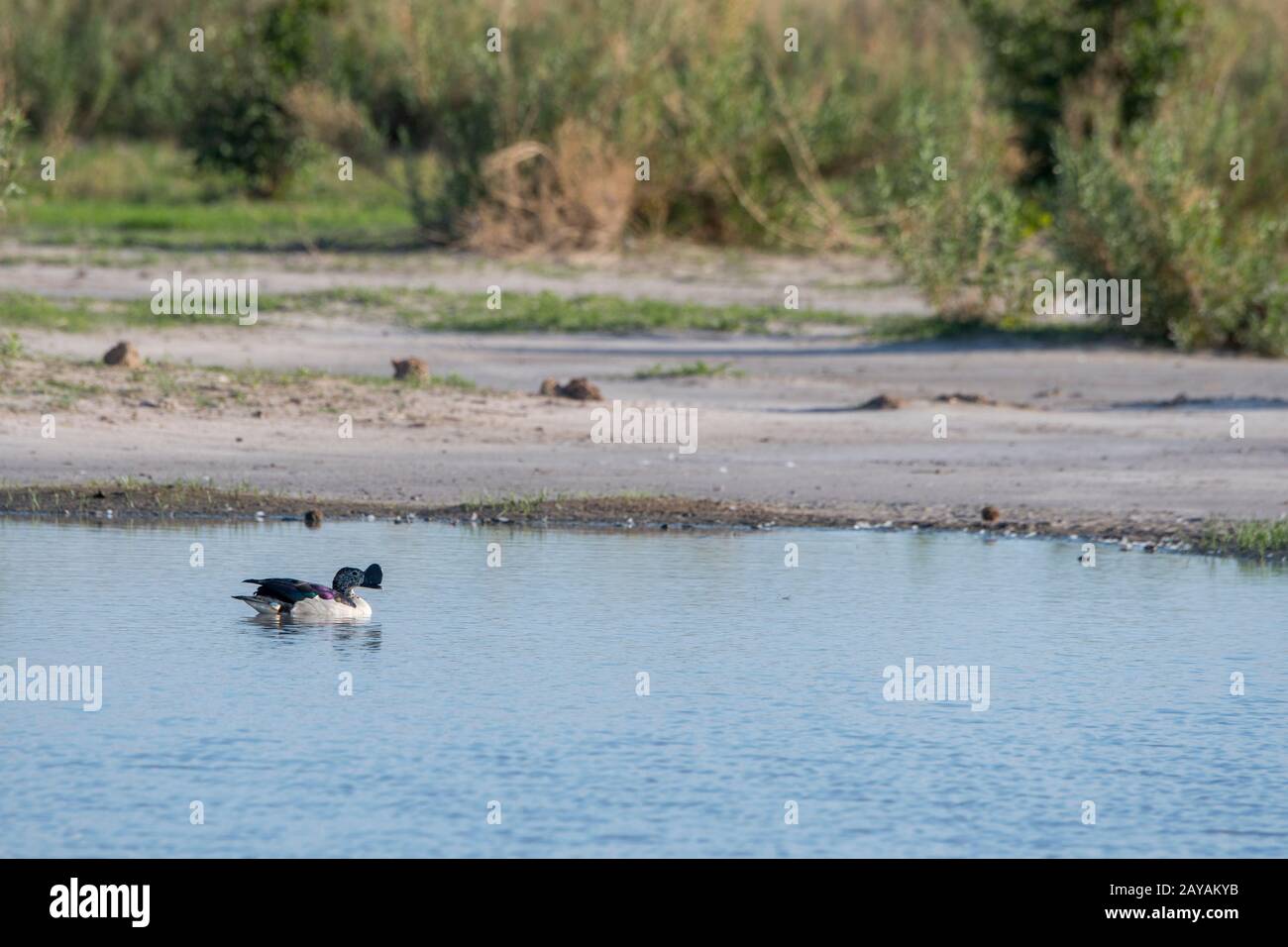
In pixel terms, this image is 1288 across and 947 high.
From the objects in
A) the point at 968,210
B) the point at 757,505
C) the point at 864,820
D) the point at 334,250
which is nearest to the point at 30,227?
the point at 334,250

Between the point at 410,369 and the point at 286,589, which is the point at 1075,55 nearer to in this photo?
the point at 410,369

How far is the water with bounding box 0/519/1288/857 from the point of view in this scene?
7.49 meters

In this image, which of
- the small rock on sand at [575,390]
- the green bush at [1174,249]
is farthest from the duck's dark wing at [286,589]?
the green bush at [1174,249]

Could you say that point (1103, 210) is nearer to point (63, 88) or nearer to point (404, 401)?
point (404, 401)

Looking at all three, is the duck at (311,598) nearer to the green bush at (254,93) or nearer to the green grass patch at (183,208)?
the green grass patch at (183,208)

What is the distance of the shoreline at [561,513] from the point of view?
1253 centimetres

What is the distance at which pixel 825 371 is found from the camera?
18172 millimetres

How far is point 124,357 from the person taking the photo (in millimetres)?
15984

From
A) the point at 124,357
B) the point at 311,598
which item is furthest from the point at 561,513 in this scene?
the point at 124,357

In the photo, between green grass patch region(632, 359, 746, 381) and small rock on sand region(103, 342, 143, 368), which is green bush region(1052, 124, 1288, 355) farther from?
small rock on sand region(103, 342, 143, 368)

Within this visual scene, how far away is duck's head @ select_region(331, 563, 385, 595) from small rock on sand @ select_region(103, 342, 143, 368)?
6067 millimetres

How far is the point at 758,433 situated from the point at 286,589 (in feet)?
19.6

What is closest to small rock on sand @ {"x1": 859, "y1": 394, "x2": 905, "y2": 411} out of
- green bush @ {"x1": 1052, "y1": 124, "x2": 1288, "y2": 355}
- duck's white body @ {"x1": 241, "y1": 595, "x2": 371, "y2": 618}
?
green bush @ {"x1": 1052, "y1": 124, "x2": 1288, "y2": 355}
